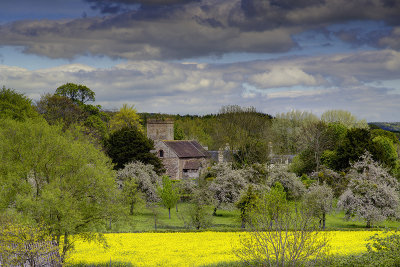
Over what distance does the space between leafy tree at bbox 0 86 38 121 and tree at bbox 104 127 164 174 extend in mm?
10931

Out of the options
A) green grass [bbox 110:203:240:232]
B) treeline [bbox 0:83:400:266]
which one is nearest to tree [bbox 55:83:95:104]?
treeline [bbox 0:83:400:266]

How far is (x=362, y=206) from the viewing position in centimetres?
3919

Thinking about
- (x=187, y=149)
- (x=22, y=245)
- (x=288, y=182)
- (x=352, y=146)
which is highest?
(x=352, y=146)

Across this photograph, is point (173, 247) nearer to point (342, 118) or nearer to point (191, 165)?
point (191, 165)

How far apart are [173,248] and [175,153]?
146 ft

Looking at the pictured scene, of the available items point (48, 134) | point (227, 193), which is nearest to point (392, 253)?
point (48, 134)

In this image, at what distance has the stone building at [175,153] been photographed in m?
72.8

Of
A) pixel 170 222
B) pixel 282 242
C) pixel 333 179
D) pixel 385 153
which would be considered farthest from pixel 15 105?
pixel 385 153

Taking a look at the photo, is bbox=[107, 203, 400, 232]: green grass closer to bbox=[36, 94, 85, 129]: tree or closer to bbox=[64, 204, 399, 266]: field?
bbox=[64, 204, 399, 266]: field

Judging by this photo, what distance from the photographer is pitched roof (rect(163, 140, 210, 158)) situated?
73562 millimetres

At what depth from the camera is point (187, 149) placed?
75750 millimetres

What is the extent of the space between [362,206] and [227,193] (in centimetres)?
1270

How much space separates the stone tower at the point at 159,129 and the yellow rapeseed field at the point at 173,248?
4331 cm

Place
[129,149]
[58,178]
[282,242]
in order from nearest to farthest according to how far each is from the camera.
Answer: [282,242], [58,178], [129,149]
